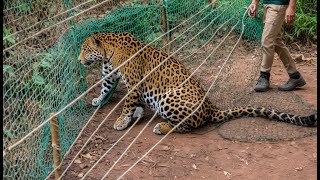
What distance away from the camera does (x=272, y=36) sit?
5586 mm

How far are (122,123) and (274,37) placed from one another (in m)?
2.12

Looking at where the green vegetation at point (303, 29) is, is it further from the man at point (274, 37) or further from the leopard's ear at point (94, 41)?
the leopard's ear at point (94, 41)

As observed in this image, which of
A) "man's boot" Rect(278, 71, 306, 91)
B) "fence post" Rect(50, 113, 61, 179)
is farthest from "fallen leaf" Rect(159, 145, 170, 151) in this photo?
"man's boot" Rect(278, 71, 306, 91)

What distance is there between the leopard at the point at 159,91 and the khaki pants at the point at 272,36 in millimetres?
836

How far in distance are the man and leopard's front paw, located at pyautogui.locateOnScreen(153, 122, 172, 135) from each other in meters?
1.51

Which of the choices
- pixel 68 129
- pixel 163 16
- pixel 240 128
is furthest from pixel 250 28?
pixel 68 129

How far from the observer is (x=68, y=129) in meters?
4.88

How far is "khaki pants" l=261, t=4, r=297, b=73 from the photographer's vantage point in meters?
5.44

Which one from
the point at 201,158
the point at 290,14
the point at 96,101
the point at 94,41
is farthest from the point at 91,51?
the point at 290,14

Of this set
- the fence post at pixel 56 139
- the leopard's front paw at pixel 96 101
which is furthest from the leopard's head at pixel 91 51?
the fence post at pixel 56 139

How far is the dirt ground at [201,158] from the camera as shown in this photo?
4.36 meters

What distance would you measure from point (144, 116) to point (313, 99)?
2.15 m

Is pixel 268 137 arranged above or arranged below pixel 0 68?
below

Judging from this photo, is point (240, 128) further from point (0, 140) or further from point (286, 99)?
point (0, 140)
